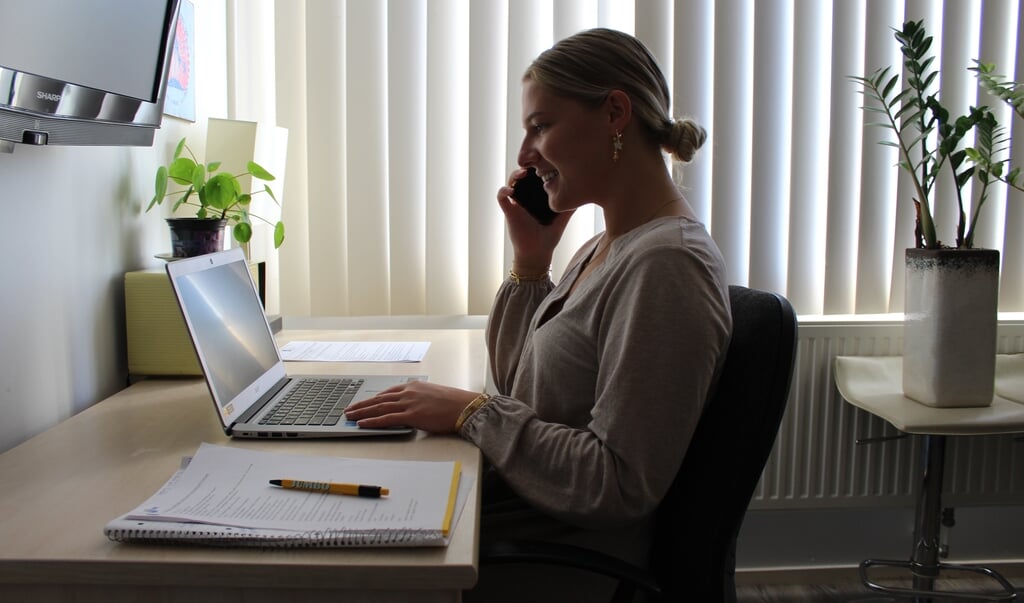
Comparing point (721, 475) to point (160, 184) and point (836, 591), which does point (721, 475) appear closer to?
point (160, 184)

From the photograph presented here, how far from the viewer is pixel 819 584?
235 cm

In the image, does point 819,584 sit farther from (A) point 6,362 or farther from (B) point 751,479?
(A) point 6,362

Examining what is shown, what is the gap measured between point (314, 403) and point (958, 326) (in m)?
1.52

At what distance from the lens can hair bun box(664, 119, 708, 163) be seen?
1.23 meters

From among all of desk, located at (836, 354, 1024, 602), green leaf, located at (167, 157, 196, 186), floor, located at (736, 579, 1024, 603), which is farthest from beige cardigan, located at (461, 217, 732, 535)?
floor, located at (736, 579, 1024, 603)

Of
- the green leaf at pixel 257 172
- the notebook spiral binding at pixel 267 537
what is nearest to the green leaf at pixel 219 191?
the green leaf at pixel 257 172

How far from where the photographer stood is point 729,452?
98cm

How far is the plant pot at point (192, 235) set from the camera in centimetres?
150

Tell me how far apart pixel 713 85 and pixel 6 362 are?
1.79 metres

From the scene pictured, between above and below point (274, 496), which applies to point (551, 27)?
above

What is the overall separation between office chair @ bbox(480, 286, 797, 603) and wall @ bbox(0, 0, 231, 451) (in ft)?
2.29

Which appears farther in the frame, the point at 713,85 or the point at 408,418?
the point at 713,85

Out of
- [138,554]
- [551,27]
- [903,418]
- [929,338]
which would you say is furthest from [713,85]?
[138,554]

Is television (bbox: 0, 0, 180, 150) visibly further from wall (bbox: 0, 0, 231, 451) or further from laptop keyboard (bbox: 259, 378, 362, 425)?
laptop keyboard (bbox: 259, 378, 362, 425)
